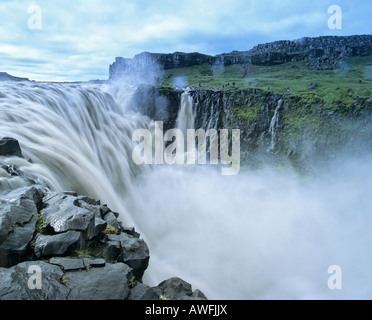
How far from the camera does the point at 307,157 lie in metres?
29.4

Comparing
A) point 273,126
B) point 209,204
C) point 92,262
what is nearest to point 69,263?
point 92,262

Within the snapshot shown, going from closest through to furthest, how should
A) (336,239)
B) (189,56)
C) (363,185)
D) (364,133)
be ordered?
(336,239)
(363,185)
(364,133)
(189,56)

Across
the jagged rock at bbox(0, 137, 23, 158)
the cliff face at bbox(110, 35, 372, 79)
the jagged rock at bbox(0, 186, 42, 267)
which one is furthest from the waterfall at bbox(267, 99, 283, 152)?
the cliff face at bbox(110, 35, 372, 79)

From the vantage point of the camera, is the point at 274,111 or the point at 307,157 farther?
the point at 274,111

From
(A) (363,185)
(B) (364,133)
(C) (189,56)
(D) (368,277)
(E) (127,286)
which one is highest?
(C) (189,56)

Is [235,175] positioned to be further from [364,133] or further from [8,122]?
[8,122]

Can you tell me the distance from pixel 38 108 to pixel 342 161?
105 feet

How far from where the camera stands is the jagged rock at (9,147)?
1002cm

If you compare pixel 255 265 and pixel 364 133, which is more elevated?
pixel 364 133

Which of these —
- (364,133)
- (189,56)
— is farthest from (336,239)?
(189,56)

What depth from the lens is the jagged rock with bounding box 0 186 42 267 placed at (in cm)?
502
